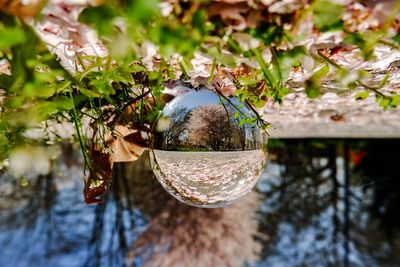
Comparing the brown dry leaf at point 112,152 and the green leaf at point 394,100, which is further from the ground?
the green leaf at point 394,100

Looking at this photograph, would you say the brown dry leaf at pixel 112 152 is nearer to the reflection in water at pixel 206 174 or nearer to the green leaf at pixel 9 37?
the reflection in water at pixel 206 174

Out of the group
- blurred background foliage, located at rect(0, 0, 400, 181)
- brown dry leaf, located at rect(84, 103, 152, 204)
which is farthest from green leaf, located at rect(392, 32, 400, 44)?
brown dry leaf, located at rect(84, 103, 152, 204)

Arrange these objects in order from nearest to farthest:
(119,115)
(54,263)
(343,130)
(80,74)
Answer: (80,74) → (119,115) → (343,130) → (54,263)

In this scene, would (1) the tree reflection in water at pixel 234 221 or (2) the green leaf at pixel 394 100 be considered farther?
(1) the tree reflection in water at pixel 234 221

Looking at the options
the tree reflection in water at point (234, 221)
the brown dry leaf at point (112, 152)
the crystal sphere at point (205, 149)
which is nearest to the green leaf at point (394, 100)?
the crystal sphere at point (205, 149)

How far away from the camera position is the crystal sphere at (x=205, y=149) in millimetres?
795

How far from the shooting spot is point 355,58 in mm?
682

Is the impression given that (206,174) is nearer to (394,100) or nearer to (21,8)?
(394,100)

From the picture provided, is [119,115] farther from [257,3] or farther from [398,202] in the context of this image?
[398,202]

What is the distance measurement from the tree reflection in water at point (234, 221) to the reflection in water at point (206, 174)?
4.16 meters

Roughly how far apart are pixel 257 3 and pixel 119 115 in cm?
53

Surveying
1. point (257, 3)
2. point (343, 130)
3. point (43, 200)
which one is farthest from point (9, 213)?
point (257, 3)

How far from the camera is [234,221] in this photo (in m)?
5.16

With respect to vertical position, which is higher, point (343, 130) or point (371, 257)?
point (343, 130)
